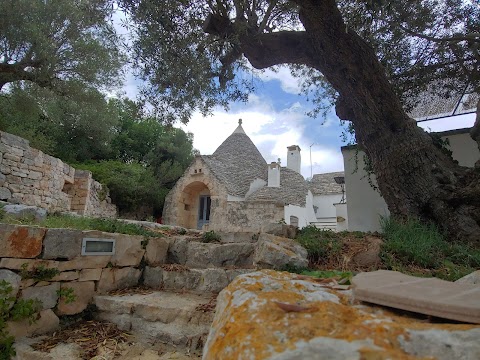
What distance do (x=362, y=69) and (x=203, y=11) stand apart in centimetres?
321

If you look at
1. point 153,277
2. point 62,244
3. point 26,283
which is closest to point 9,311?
point 26,283

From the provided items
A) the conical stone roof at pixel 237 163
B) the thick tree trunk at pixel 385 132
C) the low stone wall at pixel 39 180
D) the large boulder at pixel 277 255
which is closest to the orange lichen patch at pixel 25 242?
the large boulder at pixel 277 255

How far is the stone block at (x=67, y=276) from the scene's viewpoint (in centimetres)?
280

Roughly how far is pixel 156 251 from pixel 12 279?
1578mm

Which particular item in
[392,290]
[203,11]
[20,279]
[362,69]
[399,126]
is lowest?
[20,279]

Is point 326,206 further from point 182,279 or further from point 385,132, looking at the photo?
point 182,279

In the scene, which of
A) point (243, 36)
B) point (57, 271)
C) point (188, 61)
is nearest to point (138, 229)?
point (57, 271)

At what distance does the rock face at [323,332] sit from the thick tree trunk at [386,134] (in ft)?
14.5

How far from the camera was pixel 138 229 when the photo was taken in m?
4.04

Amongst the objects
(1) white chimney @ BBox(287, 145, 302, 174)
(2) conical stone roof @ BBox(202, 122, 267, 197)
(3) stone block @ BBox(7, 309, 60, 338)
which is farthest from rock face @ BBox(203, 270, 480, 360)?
(1) white chimney @ BBox(287, 145, 302, 174)

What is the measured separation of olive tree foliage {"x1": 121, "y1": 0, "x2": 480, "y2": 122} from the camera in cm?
539

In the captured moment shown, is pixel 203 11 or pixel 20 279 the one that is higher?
pixel 203 11

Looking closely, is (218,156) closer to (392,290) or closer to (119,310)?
(119,310)

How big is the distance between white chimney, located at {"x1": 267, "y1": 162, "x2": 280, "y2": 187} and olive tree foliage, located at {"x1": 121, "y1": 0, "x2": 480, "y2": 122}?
10.6 meters
